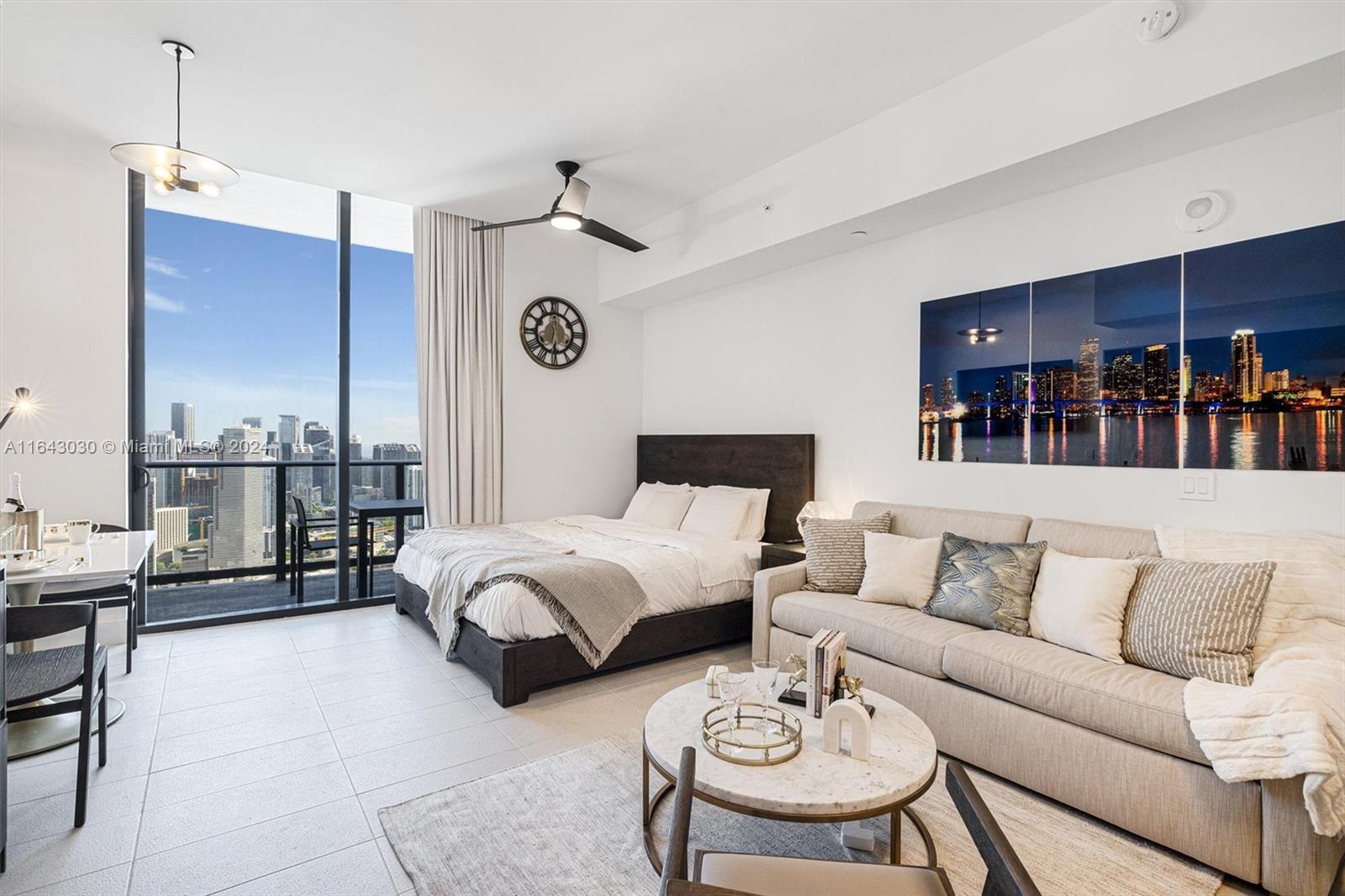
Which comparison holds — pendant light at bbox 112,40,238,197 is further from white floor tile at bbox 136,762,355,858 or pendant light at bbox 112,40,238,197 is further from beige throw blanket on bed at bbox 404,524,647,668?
white floor tile at bbox 136,762,355,858

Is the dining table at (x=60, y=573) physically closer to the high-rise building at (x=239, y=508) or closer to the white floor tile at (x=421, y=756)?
the white floor tile at (x=421, y=756)

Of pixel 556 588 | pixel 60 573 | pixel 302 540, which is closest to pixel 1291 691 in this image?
pixel 556 588

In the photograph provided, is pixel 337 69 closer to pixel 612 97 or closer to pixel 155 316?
pixel 612 97

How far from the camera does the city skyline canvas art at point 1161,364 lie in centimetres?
239

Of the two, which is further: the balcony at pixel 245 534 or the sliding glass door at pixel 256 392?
the balcony at pixel 245 534

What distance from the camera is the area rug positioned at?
1.85 metres

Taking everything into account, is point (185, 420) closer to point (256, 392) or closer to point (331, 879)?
point (256, 392)

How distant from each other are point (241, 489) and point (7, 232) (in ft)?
6.50

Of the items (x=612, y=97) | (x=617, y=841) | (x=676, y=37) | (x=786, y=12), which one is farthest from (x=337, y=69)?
(x=617, y=841)

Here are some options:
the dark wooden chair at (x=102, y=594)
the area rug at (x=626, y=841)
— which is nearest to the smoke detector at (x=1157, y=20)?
the area rug at (x=626, y=841)

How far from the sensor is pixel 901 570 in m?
3.13

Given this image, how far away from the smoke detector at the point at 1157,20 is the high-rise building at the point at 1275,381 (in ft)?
4.42

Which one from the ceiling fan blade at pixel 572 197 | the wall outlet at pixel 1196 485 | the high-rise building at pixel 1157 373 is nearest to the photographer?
the wall outlet at pixel 1196 485

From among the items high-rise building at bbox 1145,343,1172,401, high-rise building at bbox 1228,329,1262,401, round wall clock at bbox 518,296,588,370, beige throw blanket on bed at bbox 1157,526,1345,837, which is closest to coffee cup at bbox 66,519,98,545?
round wall clock at bbox 518,296,588,370
